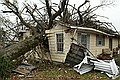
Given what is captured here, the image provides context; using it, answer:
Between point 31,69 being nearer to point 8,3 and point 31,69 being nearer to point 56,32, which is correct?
point 56,32

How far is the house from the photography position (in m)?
15.4

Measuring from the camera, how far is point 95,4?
23.5m

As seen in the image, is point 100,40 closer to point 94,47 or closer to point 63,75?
point 94,47

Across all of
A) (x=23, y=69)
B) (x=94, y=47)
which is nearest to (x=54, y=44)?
(x=94, y=47)

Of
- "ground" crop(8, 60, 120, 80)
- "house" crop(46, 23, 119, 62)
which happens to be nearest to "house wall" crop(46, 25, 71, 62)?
"house" crop(46, 23, 119, 62)

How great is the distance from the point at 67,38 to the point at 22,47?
3.57 m

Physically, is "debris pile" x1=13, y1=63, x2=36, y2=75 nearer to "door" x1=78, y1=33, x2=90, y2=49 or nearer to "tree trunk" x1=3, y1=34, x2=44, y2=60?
"tree trunk" x1=3, y1=34, x2=44, y2=60

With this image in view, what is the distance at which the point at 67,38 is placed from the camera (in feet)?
50.4

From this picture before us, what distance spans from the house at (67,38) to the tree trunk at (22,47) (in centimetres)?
118

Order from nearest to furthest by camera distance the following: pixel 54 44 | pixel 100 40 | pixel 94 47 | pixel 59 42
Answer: pixel 59 42
pixel 54 44
pixel 94 47
pixel 100 40

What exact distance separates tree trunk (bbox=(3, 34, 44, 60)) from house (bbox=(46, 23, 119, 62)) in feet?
3.86

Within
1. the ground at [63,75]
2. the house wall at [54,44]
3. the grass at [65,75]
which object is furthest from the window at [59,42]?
the grass at [65,75]

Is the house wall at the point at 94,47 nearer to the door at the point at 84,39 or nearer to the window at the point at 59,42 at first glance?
the door at the point at 84,39

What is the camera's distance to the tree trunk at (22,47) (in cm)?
1244
